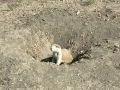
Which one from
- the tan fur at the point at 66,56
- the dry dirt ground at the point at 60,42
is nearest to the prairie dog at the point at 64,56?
the tan fur at the point at 66,56

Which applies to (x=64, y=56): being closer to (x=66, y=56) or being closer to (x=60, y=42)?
(x=66, y=56)

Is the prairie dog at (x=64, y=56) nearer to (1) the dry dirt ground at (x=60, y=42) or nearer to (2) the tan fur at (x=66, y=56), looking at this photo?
(2) the tan fur at (x=66, y=56)

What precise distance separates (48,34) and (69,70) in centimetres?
181

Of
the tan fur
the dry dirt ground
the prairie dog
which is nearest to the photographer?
the dry dirt ground

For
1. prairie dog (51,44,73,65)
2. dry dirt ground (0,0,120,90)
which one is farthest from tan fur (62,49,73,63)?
dry dirt ground (0,0,120,90)

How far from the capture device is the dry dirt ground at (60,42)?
5.98 meters

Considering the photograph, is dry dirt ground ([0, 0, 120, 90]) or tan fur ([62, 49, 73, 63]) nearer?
dry dirt ground ([0, 0, 120, 90])

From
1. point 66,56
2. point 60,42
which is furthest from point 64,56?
point 60,42

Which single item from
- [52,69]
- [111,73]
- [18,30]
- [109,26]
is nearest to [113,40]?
[109,26]

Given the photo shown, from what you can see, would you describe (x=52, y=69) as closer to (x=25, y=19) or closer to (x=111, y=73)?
(x=111, y=73)

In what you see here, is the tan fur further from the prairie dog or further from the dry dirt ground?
the dry dirt ground

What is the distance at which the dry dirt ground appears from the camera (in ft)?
19.6

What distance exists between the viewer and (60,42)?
25.7ft

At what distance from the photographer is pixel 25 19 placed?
8.25 meters
